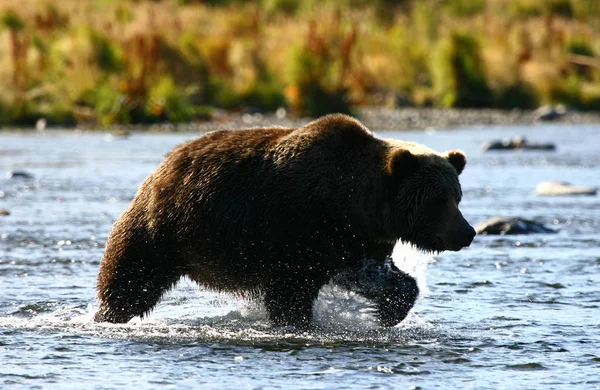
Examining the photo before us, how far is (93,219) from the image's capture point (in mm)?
12453

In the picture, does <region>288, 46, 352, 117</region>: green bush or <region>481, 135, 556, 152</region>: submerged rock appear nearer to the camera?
<region>481, 135, 556, 152</region>: submerged rock

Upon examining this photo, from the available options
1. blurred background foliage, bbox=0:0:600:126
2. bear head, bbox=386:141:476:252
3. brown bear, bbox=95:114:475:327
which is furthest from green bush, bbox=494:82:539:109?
bear head, bbox=386:141:476:252

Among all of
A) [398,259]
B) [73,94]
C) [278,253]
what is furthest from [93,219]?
[73,94]

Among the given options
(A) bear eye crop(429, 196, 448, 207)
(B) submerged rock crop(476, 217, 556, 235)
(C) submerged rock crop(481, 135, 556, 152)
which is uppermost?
(A) bear eye crop(429, 196, 448, 207)

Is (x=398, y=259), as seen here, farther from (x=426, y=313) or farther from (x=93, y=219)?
(x=93, y=219)

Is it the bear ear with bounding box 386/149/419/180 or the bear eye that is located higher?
the bear ear with bounding box 386/149/419/180

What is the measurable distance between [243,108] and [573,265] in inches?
781

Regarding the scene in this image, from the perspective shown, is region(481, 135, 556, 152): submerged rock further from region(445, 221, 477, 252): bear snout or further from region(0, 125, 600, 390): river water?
region(445, 221, 477, 252): bear snout

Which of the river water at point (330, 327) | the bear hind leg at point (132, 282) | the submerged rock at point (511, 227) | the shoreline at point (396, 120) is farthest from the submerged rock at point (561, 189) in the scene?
the shoreline at point (396, 120)

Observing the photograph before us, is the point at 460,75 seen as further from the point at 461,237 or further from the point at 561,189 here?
the point at 461,237

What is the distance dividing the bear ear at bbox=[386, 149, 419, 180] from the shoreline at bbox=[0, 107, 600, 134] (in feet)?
56.0

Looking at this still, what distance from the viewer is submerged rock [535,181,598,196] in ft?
47.4

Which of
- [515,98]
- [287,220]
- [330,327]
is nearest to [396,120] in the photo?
[515,98]

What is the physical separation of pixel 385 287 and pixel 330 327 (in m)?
0.44
